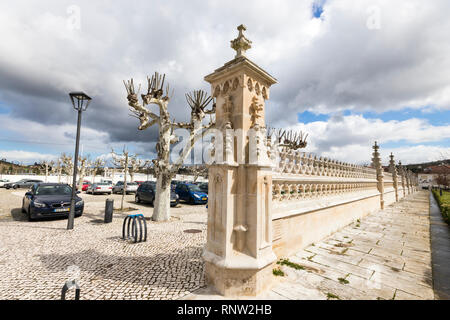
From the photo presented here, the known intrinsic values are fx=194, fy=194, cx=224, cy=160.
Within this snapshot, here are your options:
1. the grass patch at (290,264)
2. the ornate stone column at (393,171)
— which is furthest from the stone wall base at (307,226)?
the ornate stone column at (393,171)

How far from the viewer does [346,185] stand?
8.18 m

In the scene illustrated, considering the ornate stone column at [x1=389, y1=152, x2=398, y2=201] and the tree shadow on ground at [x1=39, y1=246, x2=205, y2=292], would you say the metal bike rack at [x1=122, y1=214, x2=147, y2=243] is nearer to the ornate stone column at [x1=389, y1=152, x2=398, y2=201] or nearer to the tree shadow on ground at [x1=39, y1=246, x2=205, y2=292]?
the tree shadow on ground at [x1=39, y1=246, x2=205, y2=292]

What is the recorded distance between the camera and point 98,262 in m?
4.37

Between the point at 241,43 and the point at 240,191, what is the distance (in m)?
2.59

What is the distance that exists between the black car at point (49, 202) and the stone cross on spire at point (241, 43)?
9.43 meters

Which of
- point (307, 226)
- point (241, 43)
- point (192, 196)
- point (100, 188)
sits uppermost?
point (241, 43)

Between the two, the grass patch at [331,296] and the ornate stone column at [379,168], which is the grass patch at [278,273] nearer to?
the grass patch at [331,296]

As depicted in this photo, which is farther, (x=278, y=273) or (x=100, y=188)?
(x=100, y=188)

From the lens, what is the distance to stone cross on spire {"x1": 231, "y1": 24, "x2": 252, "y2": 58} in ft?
11.3

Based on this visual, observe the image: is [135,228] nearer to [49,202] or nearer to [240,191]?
[240,191]

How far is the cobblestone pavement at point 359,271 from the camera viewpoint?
3.00 m

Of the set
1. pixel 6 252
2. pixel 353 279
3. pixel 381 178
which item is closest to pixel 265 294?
pixel 353 279

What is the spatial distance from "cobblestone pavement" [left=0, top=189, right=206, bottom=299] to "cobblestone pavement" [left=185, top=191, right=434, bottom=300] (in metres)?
0.95

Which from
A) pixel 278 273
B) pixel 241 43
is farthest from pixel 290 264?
pixel 241 43
